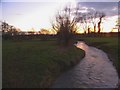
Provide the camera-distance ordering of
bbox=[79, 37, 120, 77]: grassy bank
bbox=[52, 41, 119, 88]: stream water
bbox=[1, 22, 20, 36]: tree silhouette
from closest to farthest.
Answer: bbox=[52, 41, 119, 88]: stream water < bbox=[79, 37, 120, 77]: grassy bank < bbox=[1, 22, 20, 36]: tree silhouette

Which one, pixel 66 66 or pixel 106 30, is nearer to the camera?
pixel 66 66

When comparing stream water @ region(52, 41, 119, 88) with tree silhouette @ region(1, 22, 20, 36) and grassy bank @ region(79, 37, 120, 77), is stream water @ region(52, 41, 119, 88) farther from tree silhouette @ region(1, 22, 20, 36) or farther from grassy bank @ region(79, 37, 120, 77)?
tree silhouette @ region(1, 22, 20, 36)

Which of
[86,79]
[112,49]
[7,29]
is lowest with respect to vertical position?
[86,79]

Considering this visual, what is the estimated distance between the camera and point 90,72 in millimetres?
24609

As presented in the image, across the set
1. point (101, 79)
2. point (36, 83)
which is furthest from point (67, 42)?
point (36, 83)

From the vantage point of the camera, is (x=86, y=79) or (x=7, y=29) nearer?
(x=86, y=79)

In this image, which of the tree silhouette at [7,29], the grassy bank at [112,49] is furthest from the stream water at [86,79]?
the tree silhouette at [7,29]

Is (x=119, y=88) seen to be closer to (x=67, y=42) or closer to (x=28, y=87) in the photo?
(x=28, y=87)

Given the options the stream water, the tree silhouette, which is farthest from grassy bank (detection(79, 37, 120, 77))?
the tree silhouette

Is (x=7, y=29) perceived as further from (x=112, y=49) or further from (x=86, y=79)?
(x=86, y=79)

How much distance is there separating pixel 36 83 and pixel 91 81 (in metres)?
5.96

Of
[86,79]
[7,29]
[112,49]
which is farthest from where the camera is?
[7,29]

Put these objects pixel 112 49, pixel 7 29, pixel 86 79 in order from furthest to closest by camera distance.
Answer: pixel 7 29, pixel 112 49, pixel 86 79

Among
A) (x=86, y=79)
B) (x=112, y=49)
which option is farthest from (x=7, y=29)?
(x=86, y=79)
